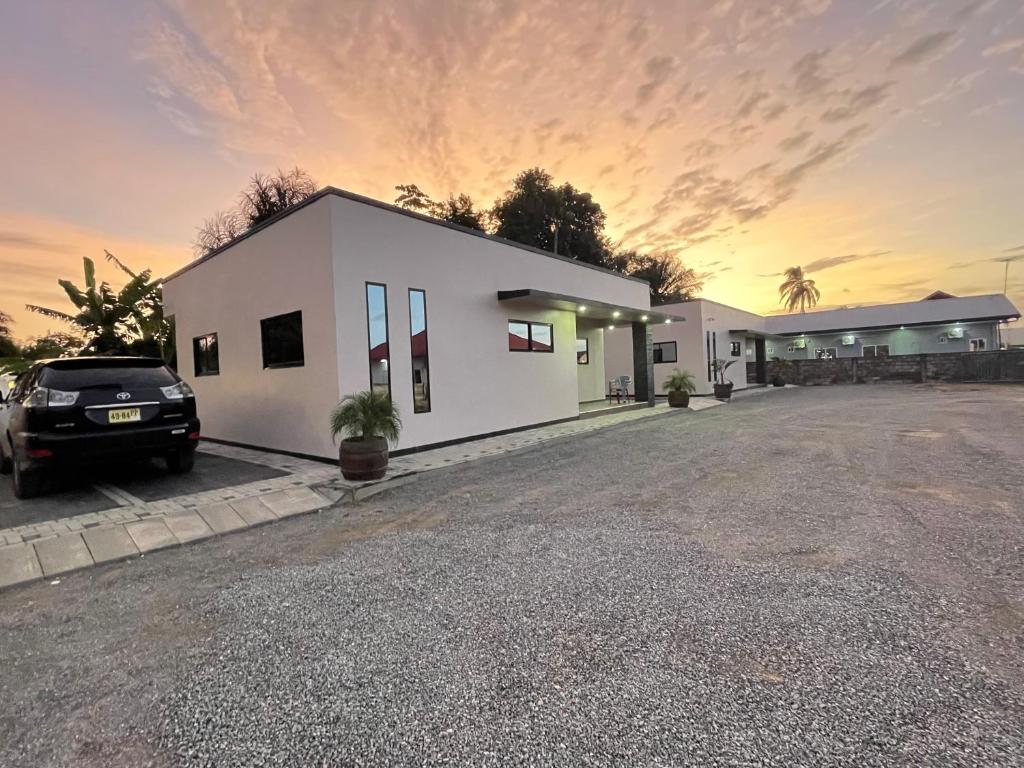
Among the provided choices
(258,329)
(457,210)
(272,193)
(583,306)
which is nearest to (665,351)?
(583,306)

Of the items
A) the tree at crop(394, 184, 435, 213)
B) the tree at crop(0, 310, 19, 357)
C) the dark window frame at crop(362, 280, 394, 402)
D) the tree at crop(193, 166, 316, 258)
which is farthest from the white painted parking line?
the tree at crop(394, 184, 435, 213)

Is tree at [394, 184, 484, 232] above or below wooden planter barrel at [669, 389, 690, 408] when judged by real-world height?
above

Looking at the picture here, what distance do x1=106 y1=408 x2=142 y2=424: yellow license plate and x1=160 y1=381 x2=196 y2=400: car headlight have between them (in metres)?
0.35

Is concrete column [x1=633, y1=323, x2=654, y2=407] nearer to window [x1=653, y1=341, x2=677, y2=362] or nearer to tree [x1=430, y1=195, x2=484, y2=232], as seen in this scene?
window [x1=653, y1=341, x2=677, y2=362]

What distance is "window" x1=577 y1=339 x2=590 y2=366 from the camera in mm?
15703

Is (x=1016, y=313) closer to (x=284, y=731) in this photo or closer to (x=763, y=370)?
(x=763, y=370)

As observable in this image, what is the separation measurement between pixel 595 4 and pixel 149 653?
34.9ft

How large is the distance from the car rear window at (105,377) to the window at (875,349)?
122ft

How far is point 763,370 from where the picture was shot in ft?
89.4

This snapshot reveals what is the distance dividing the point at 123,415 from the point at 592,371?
13603 millimetres

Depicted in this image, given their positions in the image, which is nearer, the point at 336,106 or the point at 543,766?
the point at 543,766

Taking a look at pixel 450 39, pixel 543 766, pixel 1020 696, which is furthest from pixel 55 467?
pixel 450 39

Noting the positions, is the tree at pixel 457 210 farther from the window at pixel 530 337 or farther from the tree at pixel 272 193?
the window at pixel 530 337

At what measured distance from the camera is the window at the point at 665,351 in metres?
20.8
